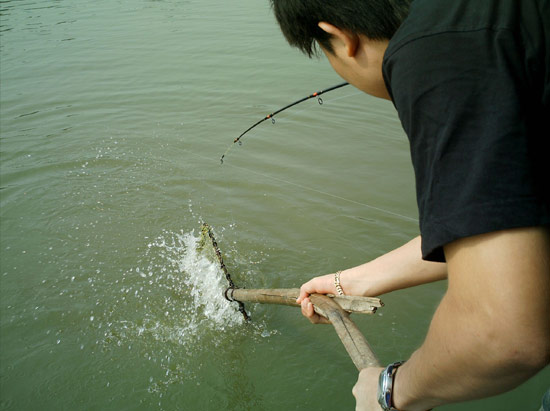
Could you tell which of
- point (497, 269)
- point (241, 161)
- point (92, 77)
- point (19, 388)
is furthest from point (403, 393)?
point (92, 77)

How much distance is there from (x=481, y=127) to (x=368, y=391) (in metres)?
1.00

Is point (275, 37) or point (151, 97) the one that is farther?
point (275, 37)

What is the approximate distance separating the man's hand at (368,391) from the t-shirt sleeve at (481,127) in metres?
0.75

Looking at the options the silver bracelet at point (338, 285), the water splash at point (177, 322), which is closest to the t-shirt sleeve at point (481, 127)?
the silver bracelet at point (338, 285)

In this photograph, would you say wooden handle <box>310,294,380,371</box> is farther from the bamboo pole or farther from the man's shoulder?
the man's shoulder

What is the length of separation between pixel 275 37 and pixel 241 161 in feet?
23.8

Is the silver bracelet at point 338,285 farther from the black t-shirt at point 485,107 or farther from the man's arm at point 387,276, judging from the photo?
the black t-shirt at point 485,107

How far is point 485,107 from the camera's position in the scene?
0.95 m

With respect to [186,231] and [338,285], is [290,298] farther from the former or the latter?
[186,231]

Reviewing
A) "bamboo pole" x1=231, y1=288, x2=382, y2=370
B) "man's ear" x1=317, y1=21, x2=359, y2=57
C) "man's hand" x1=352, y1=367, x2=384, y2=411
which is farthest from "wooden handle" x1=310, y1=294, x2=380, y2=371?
"man's ear" x1=317, y1=21, x2=359, y2=57

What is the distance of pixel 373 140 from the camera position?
711 centimetres

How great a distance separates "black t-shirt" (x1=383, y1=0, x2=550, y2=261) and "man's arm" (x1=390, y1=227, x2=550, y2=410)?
2.1 inches

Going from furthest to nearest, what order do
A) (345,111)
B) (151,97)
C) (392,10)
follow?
1. (151,97)
2. (345,111)
3. (392,10)

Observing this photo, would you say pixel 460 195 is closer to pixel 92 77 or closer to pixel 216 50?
pixel 92 77
